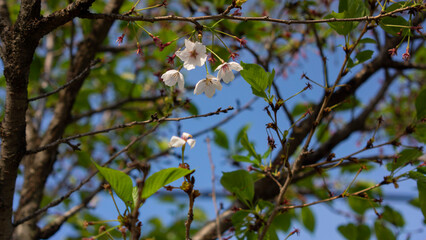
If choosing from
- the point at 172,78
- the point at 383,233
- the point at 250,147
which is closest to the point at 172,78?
the point at 172,78

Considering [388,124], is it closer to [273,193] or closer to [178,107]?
[273,193]

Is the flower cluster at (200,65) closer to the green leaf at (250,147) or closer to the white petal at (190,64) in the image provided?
the white petal at (190,64)

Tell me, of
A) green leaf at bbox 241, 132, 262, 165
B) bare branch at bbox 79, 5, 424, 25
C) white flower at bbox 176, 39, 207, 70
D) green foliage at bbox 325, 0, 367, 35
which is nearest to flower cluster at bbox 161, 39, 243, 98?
white flower at bbox 176, 39, 207, 70

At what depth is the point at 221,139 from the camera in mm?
2443

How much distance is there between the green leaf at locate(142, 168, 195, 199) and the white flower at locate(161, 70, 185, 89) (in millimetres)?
436

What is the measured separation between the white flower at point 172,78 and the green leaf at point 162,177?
44 cm

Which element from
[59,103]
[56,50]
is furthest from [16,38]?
[56,50]

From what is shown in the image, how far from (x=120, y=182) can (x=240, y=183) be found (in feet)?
1.89

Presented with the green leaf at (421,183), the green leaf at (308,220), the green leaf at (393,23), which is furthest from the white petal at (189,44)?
the green leaf at (308,220)

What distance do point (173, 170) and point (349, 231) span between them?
1.32 metres

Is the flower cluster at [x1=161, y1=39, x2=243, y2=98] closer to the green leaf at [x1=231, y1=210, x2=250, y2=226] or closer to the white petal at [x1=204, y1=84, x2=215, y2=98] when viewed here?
the white petal at [x1=204, y1=84, x2=215, y2=98]

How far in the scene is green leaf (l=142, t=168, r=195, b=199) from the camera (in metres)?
0.74

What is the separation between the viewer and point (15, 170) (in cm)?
109

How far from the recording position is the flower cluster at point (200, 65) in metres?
0.99
